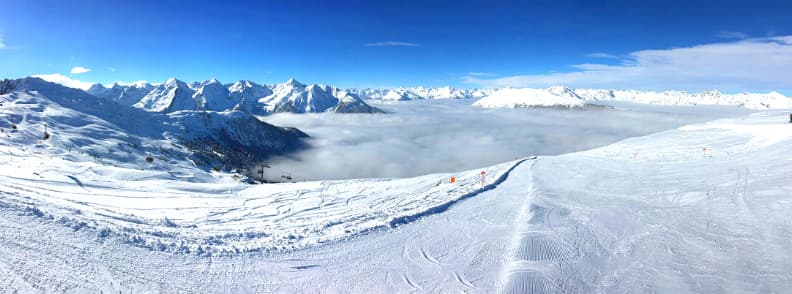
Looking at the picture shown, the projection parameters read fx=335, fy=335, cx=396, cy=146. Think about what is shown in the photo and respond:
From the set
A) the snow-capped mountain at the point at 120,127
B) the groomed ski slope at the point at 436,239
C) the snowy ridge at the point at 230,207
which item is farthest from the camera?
the snow-capped mountain at the point at 120,127

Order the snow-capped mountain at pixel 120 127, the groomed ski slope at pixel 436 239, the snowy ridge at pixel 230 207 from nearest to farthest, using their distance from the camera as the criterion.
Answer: the groomed ski slope at pixel 436 239 < the snowy ridge at pixel 230 207 < the snow-capped mountain at pixel 120 127

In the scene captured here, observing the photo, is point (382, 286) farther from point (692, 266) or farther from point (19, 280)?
point (692, 266)

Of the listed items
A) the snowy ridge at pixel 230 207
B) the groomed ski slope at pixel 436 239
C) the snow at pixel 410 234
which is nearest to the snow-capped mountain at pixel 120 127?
the snowy ridge at pixel 230 207

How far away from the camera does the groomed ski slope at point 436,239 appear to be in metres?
8.48

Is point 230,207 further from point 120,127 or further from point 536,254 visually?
point 120,127

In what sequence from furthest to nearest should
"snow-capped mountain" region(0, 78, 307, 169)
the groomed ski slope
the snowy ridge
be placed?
1. "snow-capped mountain" region(0, 78, 307, 169)
2. the snowy ridge
3. the groomed ski slope

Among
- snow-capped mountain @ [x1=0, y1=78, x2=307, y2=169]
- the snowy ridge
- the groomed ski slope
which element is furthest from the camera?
snow-capped mountain @ [x1=0, y1=78, x2=307, y2=169]

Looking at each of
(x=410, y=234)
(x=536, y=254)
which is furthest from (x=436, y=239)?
(x=536, y=254)

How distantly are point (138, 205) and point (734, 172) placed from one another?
3130 centimetres

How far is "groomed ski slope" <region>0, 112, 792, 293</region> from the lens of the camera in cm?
848

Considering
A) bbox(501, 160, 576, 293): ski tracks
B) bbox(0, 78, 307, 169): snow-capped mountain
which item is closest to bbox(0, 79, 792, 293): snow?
bbox(501, 160, 576, 293): ski tracks

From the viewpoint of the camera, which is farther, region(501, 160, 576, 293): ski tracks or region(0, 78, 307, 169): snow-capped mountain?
region(0, 78, 307, 169): snow-capped mountain

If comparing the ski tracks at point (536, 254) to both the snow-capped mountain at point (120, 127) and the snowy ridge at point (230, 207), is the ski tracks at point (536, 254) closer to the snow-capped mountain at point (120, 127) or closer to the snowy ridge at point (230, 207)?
the snowy ridge at point (230, 207)

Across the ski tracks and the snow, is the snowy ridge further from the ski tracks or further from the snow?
the ski tracks
